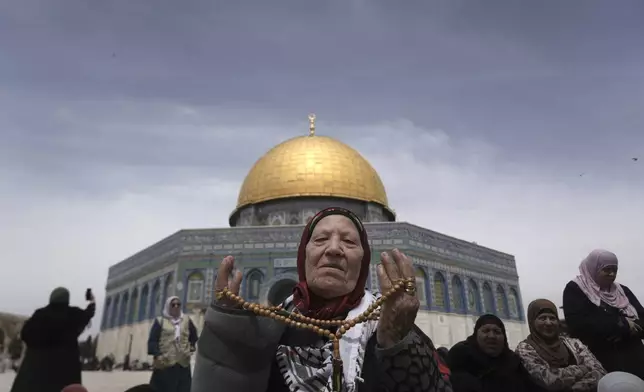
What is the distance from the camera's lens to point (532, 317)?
3.34m

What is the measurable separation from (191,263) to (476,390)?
1532 centimetres

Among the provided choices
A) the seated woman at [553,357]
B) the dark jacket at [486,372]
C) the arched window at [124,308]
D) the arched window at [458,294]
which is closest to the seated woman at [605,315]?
the seated woman at [553,357]

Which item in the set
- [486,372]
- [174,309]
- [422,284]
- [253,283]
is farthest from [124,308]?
[486,372]

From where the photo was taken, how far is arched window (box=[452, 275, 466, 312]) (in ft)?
58.5

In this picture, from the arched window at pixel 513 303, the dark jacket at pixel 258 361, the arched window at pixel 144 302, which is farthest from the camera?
the arched window at pixel 513 303

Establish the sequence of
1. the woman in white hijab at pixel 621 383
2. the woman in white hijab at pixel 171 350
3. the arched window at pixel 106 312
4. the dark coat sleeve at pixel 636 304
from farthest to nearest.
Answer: the arched window at pixel 106 312 < the woman in white hijab at pixel 171 350 < the dark coat sleeve at pixel 636 304 < the woman in white hijab at pixel 621 383

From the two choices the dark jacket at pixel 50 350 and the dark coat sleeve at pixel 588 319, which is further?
the dark jacket at pixel 50 350

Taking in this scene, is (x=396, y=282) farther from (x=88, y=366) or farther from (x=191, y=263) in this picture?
(x=88, y=366)

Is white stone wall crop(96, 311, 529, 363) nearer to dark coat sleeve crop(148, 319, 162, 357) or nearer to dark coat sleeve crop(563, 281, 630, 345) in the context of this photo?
dark coat sleeve crop(148, 319, 162, 357)

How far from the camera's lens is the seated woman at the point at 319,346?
122cm

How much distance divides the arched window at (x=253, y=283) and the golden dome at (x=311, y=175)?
3.61 m

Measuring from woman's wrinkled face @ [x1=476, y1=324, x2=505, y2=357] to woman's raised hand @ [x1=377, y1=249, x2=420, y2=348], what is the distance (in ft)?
6.87

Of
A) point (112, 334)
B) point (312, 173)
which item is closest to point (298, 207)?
point (312, 173)

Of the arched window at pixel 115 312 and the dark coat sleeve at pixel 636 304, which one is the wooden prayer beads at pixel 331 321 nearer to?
the dark coat sleeve at pixel 636 304
